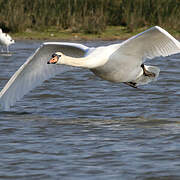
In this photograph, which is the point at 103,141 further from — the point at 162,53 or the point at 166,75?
the point at 166,75

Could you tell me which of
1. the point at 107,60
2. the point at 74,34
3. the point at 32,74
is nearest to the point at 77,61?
the point at 107,60

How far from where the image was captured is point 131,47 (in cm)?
796

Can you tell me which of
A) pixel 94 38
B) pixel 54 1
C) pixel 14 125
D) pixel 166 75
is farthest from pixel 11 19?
pixel 14 125

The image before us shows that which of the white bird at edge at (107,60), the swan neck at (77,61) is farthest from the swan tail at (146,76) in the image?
the swan neck at (77,61)

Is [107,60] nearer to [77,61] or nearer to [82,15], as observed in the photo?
[77,61]

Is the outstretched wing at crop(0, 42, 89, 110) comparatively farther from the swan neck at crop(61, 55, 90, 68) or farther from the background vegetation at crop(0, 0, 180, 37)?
the background vegetation at crop(0, 0, 180, 37)

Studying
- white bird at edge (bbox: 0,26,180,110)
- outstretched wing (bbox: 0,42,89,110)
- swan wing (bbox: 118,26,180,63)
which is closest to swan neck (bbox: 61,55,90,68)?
white bird at edge (bbox: 0,26,180,110)

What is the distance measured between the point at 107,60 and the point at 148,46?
2.25ft

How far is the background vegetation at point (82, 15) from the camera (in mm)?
23141

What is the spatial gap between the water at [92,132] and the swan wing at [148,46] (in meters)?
1.06

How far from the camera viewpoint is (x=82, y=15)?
24.5m

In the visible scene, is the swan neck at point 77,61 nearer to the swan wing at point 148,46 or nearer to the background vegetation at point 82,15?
the swan wing at point 148,46

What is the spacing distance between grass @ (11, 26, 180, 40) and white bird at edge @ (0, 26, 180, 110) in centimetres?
1285

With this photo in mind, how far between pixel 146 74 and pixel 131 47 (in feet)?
2.20
